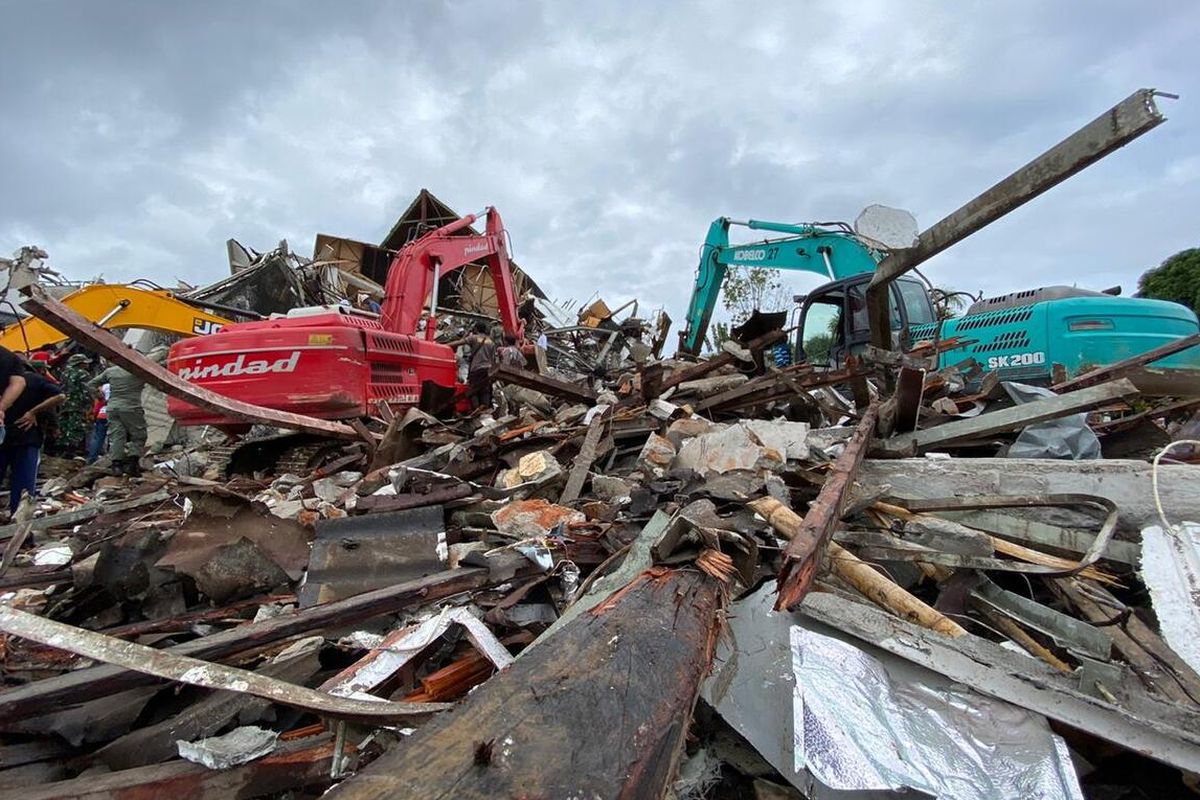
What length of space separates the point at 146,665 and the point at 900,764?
1.81 m

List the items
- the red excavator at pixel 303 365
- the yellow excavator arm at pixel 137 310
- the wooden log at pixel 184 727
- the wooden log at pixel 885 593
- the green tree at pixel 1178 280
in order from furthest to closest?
the green tree at pixel 1178 280
the yellow excavator arm at pixel 137 310
the red excavator at pixel 303 365
the wooden log at pixel 885 593
the wooden log at pixel 184 727

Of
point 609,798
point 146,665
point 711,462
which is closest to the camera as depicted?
point 609,798

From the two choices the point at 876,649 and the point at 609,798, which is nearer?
the point at 609,798

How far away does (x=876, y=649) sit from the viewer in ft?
5.00

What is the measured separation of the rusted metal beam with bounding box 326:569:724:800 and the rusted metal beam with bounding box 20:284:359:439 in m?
3.95

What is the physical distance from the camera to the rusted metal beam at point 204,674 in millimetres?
1358

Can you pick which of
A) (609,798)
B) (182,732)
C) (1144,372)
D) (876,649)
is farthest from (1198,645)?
(1144,372)

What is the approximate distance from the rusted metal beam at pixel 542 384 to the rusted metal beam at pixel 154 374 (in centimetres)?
130

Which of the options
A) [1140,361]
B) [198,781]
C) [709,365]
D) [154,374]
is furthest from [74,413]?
[1140,361]

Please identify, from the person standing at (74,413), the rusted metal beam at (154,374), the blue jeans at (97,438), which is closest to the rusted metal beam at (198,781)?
the rusted metal beam at (154,374)

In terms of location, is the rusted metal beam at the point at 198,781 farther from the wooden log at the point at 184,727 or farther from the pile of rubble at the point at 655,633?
the wooden log at the point at 184,727

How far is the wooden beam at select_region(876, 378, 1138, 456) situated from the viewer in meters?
3.17

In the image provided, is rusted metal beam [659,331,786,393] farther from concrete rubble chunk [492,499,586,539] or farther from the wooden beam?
concrete rubble chunk [492,499,586,539]

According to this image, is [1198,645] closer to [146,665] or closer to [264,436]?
[146,665]
